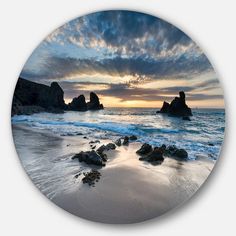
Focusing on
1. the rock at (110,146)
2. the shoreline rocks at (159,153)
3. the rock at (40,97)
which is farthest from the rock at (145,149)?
the rock at (40,97)

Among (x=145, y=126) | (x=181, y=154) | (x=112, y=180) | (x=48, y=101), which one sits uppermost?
(x=48, y=101)

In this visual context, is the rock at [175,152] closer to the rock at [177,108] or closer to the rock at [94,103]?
the rock at [177,108]

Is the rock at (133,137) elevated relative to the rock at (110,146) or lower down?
elevated

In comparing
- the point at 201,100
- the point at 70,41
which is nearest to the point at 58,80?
the point at 70,41

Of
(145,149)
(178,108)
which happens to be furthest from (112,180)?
(178,108)

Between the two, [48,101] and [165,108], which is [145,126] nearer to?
[165,108]

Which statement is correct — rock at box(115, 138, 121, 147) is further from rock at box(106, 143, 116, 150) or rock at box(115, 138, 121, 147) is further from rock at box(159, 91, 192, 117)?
rock at box(159, 91, 192, 117)
